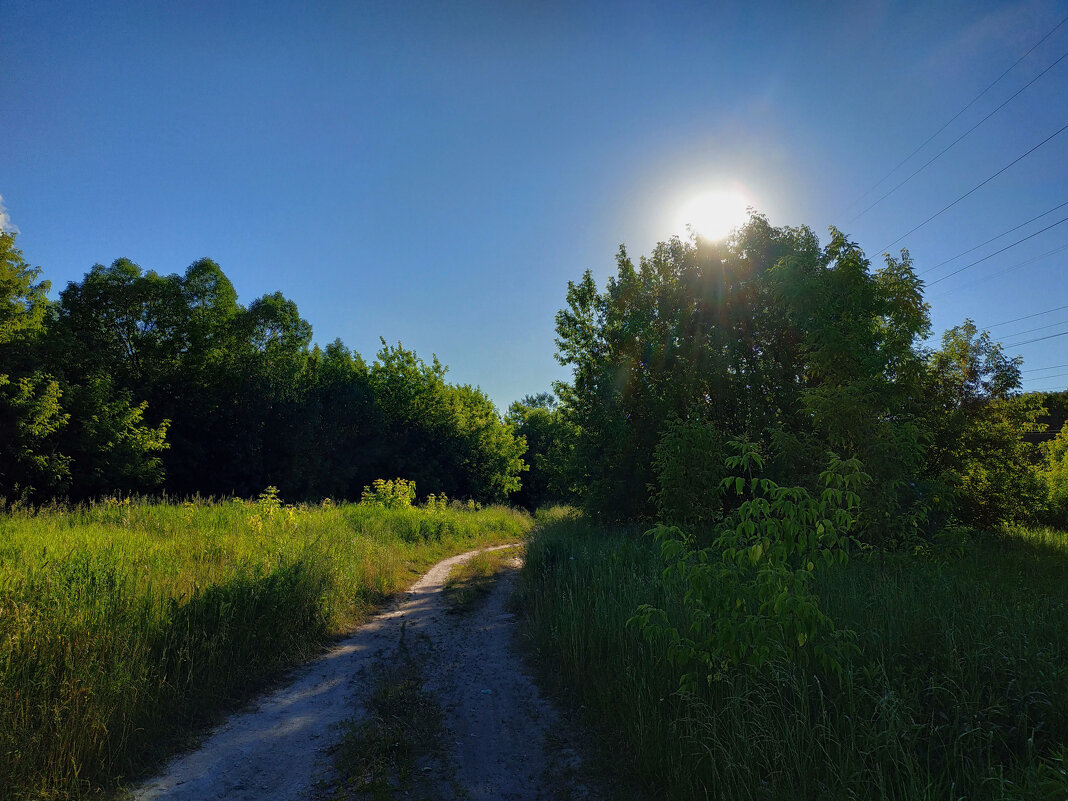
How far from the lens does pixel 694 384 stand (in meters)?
13.1

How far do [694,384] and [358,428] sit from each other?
30738mm

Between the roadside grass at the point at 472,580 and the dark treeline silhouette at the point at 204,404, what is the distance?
1502 cm

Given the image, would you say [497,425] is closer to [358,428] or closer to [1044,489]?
[358,428]

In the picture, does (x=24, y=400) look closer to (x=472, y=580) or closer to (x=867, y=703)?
(x=472, y=580)

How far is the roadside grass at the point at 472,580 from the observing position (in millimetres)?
9391

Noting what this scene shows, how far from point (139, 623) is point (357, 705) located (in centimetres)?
243

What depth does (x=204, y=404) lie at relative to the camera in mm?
30297

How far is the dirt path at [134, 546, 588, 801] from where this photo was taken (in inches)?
143

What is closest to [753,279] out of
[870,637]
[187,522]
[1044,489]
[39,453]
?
[1044,489]

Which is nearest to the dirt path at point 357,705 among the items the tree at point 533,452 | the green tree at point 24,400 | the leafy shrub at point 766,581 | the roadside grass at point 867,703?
the roadside grass at point 867,703

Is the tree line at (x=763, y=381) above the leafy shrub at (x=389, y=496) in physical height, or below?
above

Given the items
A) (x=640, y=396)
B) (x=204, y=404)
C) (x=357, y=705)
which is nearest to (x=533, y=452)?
(x=204, y=404)

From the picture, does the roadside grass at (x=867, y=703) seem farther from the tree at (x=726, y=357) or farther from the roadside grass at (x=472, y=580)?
the roadside grass at (x=472, y=580)

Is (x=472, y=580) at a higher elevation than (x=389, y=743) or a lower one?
lower
